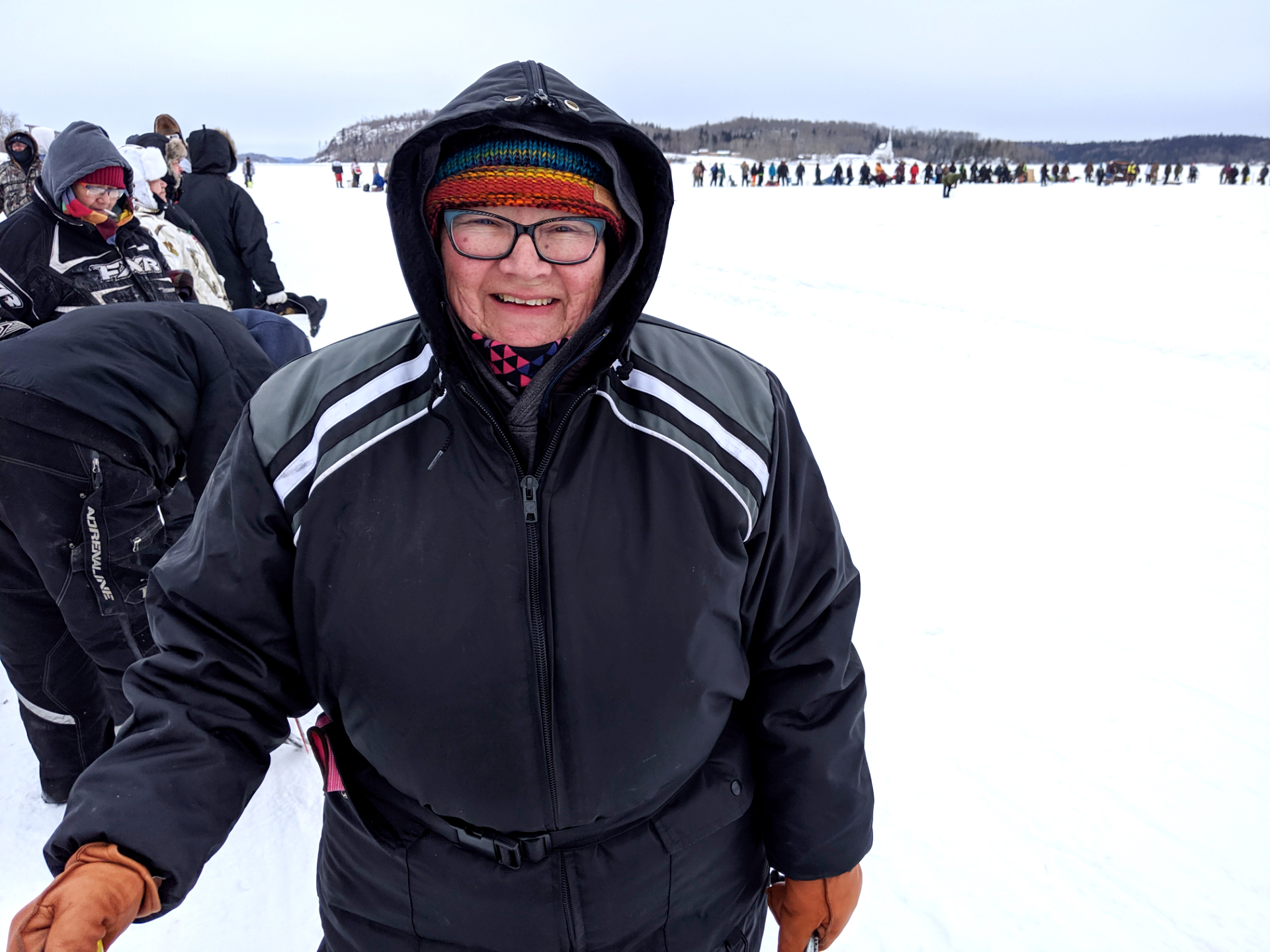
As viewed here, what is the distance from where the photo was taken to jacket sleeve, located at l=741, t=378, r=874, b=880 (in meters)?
1.36

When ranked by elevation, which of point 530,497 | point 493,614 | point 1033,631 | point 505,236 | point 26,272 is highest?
point 505,236

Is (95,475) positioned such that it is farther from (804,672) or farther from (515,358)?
(804,672)

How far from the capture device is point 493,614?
1.19 metres

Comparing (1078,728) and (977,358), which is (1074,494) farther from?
(977,358)

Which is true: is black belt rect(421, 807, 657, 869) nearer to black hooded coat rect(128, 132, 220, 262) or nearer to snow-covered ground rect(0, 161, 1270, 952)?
snow-covered ground rect(0, 161, 1270, 952)

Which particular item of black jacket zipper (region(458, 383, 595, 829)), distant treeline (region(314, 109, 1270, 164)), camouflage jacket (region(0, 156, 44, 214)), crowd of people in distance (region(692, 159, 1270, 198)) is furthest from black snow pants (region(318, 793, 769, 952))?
distant treeline (region(314, 109, 1270, 164))

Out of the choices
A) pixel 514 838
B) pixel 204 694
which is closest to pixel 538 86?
pixel 204 694

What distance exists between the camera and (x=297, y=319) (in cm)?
912

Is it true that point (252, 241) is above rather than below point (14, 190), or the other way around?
below

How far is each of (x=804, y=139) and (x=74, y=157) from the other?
119438mm

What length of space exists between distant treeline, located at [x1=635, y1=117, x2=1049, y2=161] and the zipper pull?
99.1 m

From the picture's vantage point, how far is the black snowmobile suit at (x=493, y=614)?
3.92ft

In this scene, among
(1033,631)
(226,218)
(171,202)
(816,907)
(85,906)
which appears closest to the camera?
(85,906)

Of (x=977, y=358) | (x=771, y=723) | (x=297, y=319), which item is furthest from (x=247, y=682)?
(x=297, y=319)
